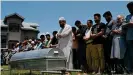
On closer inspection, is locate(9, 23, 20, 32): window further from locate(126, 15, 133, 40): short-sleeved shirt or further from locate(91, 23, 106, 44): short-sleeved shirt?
locate(126, 15, 133, 40): short-sleeved shirt

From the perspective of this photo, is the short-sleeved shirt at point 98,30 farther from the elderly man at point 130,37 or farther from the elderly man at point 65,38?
the elderly man at point 130,37

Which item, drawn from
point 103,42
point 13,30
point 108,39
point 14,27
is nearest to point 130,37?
point 108,39

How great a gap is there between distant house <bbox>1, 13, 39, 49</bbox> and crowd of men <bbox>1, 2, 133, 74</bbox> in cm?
4164

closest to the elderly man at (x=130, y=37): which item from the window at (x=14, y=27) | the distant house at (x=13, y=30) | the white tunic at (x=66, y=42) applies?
the white tunic at (x=66, y=42)

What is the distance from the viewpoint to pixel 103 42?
352 inches

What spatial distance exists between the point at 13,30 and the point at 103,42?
44664mm

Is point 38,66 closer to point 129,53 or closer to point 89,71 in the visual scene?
point 89,71

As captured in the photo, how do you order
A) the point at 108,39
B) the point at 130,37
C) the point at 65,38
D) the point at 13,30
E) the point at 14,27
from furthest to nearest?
the point at 13,30
the point at 14,27
the point at 65,38
the point at 108,39
the point at 130,37

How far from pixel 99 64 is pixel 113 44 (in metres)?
0.88

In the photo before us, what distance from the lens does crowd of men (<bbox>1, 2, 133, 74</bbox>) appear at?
8061 millimetres

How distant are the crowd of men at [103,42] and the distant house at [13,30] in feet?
Result: 137

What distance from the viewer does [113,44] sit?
8383mm

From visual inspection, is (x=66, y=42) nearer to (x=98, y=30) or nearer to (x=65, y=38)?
(x=65, y=38)

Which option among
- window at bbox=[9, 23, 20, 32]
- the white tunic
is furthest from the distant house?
the white tunic
